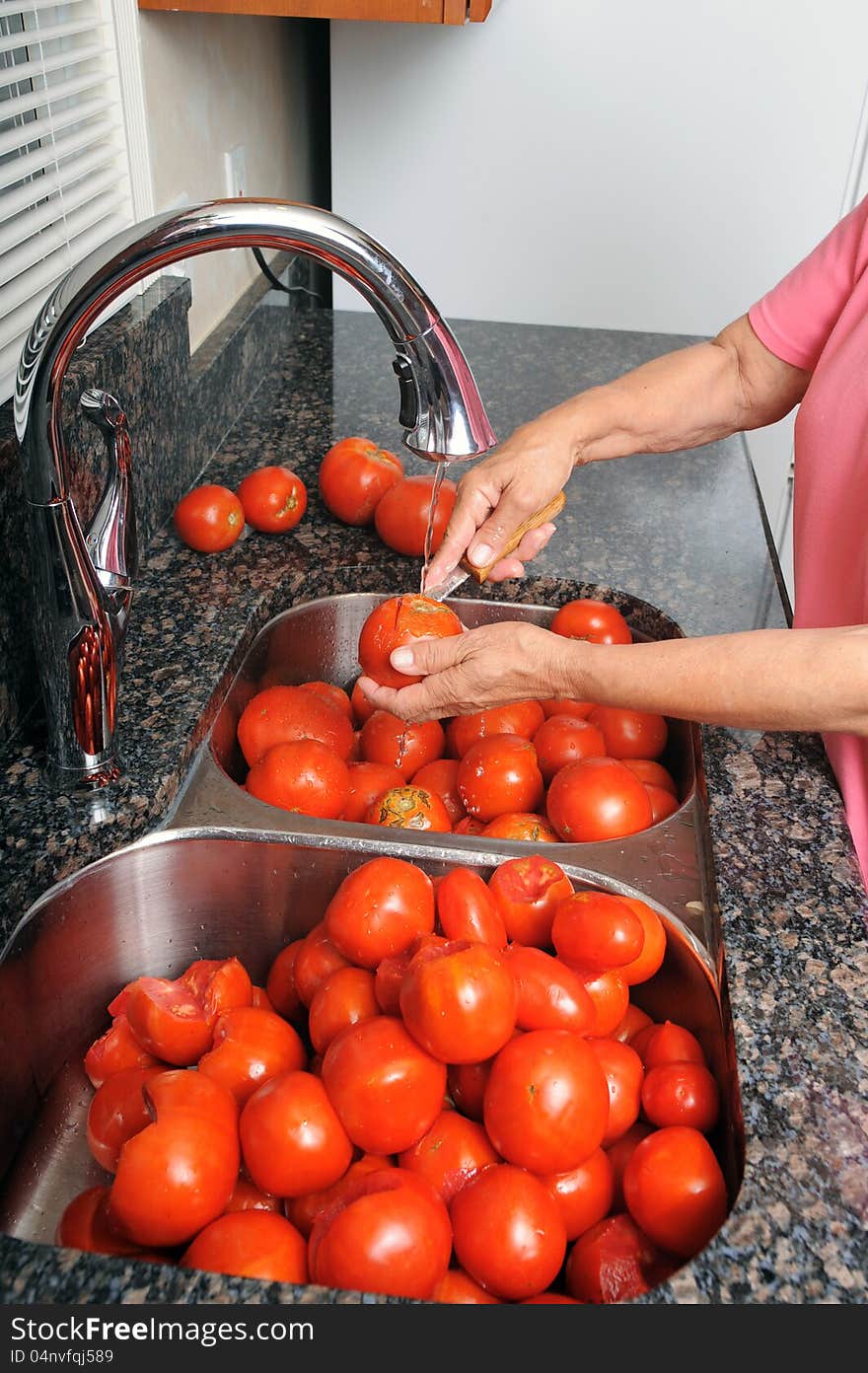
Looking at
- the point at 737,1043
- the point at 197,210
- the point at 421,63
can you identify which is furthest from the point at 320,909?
the point at 421,63

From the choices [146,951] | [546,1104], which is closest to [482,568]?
[146,951]

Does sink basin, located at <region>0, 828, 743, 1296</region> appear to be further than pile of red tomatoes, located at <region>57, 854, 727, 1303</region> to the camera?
Yes

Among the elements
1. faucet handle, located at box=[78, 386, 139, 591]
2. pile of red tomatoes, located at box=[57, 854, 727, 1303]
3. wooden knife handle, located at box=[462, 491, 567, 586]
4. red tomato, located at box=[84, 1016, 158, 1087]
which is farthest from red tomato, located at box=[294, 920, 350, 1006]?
wooden knife handle, located at box=[462, 491, 567, 586]

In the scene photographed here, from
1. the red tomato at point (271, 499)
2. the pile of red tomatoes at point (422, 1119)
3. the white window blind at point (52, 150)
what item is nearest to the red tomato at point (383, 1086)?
the pile of red tomatoes at point (422, 1119)

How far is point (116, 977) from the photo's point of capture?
38.9 inches

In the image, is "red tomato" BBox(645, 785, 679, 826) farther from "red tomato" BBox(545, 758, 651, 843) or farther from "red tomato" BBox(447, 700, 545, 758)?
"red tomato" BBox(447, 700, 545, 758)

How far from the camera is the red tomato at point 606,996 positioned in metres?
0.87

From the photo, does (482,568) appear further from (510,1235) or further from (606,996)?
(510,1235)

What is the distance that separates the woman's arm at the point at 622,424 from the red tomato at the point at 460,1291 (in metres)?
0.71

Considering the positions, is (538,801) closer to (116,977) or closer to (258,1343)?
(116,977)

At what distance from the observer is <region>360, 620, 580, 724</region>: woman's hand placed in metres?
1.01

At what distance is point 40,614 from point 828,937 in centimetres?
66

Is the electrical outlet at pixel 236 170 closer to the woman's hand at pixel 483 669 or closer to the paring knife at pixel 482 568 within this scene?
the paring knife at pixel 482 568

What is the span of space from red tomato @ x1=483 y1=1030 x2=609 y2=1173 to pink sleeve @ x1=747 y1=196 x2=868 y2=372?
2.88 ft
